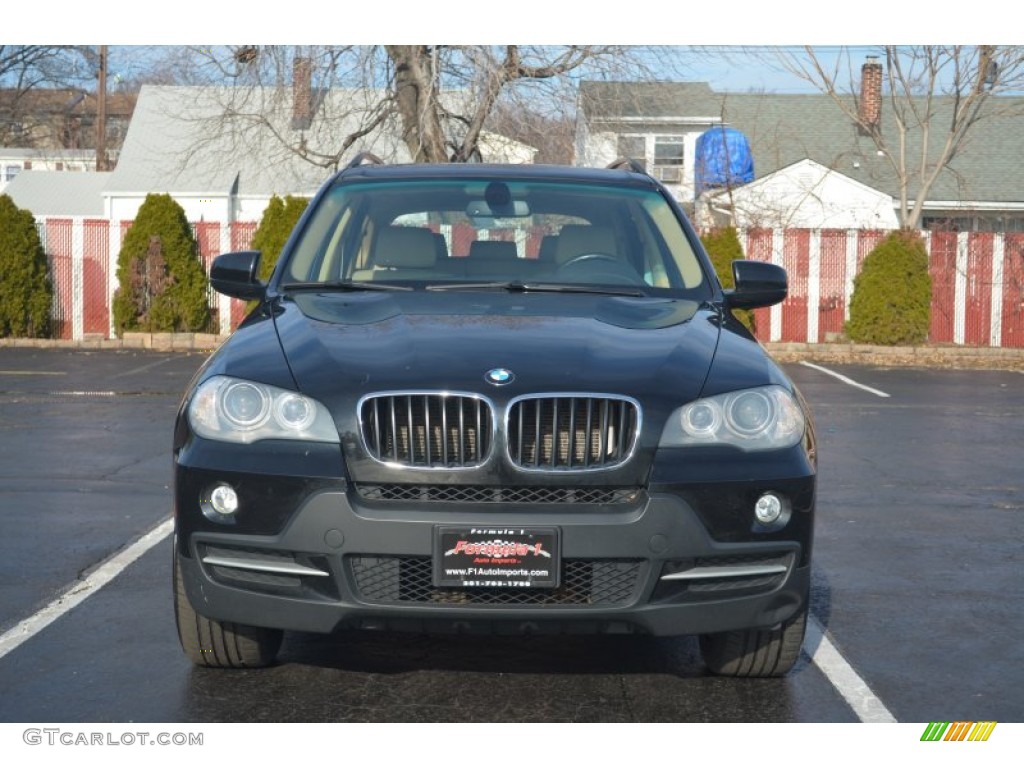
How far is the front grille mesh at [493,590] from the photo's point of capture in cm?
409

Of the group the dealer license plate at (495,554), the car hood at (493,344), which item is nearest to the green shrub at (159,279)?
the car hood at (493,344)

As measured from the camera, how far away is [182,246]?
23234 mm

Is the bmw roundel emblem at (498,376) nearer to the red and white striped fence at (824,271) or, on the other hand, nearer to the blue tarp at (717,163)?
the red and white striped fence at (824,271)

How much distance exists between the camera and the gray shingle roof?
140ft

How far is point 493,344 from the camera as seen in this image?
4477mm

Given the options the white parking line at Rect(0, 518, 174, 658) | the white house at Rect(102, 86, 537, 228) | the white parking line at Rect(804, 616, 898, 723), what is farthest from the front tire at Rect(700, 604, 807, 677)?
the white house at Rect(102, 86, 537, 228)

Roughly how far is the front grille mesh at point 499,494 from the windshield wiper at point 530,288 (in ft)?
4.63

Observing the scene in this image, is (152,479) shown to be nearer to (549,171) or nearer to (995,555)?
(549,171)

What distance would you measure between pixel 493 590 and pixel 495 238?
2.12 meters

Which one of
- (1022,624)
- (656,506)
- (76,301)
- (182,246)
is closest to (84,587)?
(656,506)

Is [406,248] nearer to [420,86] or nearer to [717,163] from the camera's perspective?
[420,86]

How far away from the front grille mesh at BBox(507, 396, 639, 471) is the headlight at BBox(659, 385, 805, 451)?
0.44 feet

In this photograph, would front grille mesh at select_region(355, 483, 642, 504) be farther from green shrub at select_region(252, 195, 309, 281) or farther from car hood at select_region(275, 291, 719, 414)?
green shrub at select_region(252, 195, 309, 281)

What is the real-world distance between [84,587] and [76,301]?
64.6 feet
